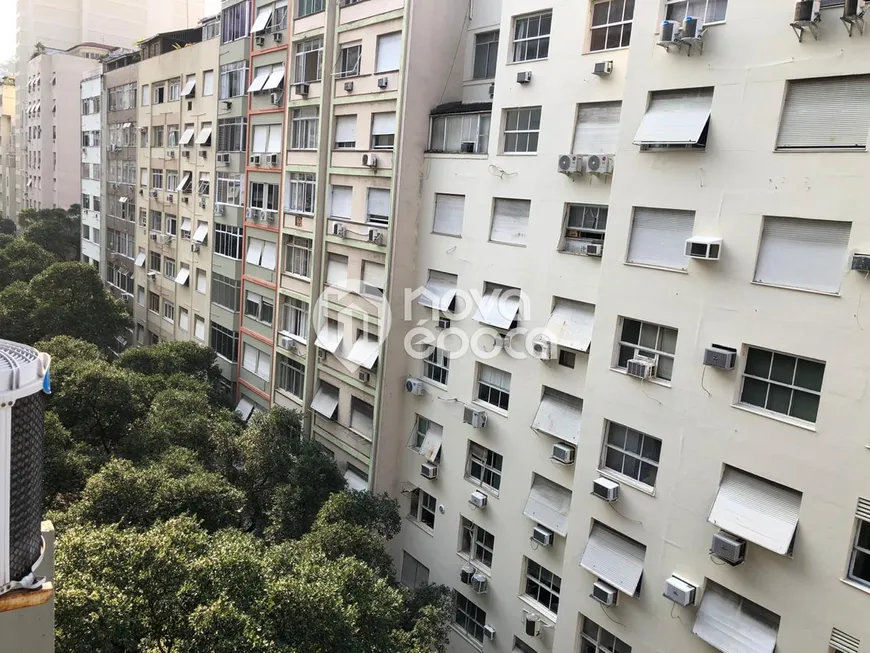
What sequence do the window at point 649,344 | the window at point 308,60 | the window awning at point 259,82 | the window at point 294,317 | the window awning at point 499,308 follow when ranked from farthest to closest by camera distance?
the window awning at point 259,82 → the window at point 294,317 → the window at point 308,60 → the window awning at point 499,308 → the window at point 649,344

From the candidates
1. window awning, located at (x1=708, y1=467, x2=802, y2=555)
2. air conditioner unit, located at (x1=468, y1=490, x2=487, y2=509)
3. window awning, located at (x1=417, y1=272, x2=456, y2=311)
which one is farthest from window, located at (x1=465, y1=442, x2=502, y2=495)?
window awning, located at (x1=708, y1=467, x2=802, y2=555)

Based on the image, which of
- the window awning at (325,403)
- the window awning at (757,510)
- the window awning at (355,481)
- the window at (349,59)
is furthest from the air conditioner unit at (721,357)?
the window at (349,59)

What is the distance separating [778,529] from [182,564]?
10.4 meters

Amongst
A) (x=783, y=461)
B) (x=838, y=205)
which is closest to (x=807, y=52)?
(x=838, y=205)

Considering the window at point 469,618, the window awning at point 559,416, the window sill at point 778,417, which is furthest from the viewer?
the window at point 469,618

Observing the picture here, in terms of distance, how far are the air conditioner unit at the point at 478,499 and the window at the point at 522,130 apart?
9.56m

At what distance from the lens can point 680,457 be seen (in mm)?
13609

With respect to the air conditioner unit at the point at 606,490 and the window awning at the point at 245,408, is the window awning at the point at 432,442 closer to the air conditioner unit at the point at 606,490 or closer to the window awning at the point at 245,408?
the air conditioner unit at the point at 606,490

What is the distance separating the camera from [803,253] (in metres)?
11.7

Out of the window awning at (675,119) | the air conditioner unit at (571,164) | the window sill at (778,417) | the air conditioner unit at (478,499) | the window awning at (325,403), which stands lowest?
the air conditioner unit at (478,499)

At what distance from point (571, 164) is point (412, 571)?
14265mm

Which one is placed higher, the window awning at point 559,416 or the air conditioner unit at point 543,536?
the window awning at point 559,416

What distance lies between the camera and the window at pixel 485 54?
20.8 metres

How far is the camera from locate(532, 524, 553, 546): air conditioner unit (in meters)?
17.2
